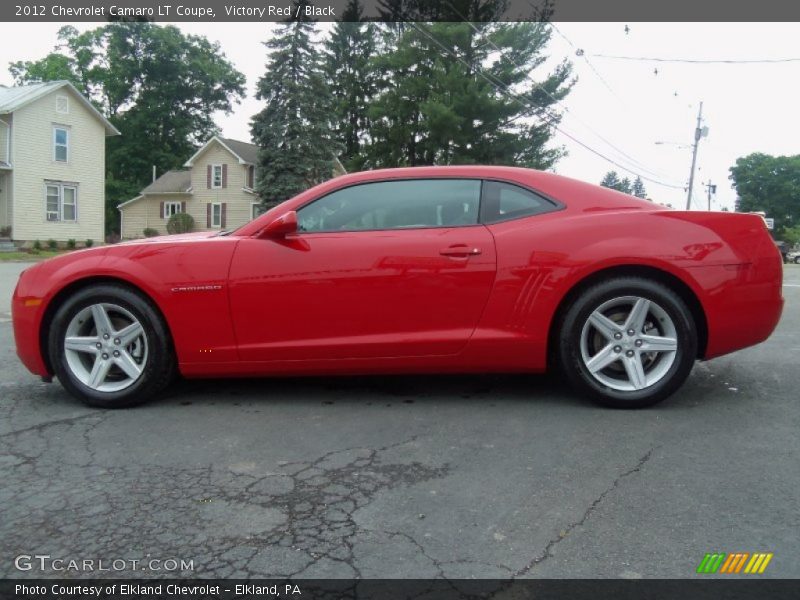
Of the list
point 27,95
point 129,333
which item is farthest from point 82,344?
point 27,95

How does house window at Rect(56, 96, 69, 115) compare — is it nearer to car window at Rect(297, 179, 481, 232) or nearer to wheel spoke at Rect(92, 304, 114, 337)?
wheel spoke at Rect(92, 304, 114, 337)

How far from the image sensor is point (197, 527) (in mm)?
2545

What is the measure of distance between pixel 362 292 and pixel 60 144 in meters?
32.8

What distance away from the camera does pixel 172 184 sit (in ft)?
153

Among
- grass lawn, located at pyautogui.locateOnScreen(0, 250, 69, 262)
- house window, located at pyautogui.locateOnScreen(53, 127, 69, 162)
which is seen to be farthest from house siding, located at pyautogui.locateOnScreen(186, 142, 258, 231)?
grass lawn, located at pyautogui.locateOnScreen(0, 250, 69, 262)

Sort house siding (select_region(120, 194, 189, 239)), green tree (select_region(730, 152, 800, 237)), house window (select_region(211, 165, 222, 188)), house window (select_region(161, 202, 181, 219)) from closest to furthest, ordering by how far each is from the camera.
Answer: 1. house window (select_region(211, 165, 222, 188))
2. house window (select_region(161, 202, 181, 219))
3. house siding (select_region(120, 194, 189, 239))
4. green tree (select_region(730, 152, 800, 237))

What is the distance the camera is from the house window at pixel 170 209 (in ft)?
150

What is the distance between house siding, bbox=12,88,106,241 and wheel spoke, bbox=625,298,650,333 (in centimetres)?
3149

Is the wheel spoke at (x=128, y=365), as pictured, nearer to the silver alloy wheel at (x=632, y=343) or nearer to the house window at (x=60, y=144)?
the silver alloy wheel at (x=632, y=343)

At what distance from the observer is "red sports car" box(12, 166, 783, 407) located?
13.0 ft

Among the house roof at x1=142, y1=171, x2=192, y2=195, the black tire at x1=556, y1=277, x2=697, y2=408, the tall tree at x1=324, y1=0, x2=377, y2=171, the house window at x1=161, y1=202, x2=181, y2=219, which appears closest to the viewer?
the black tire at x1=556, y1=277, x2=697, y2=408

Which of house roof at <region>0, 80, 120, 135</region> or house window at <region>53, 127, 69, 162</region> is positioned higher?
house roof at <region>0, 80, 120, 135</region>

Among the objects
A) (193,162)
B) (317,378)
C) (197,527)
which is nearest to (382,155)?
(193,162)

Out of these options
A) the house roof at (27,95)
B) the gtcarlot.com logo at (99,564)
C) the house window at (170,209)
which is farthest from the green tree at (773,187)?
the gtcarlot.com logo at (99,564)
